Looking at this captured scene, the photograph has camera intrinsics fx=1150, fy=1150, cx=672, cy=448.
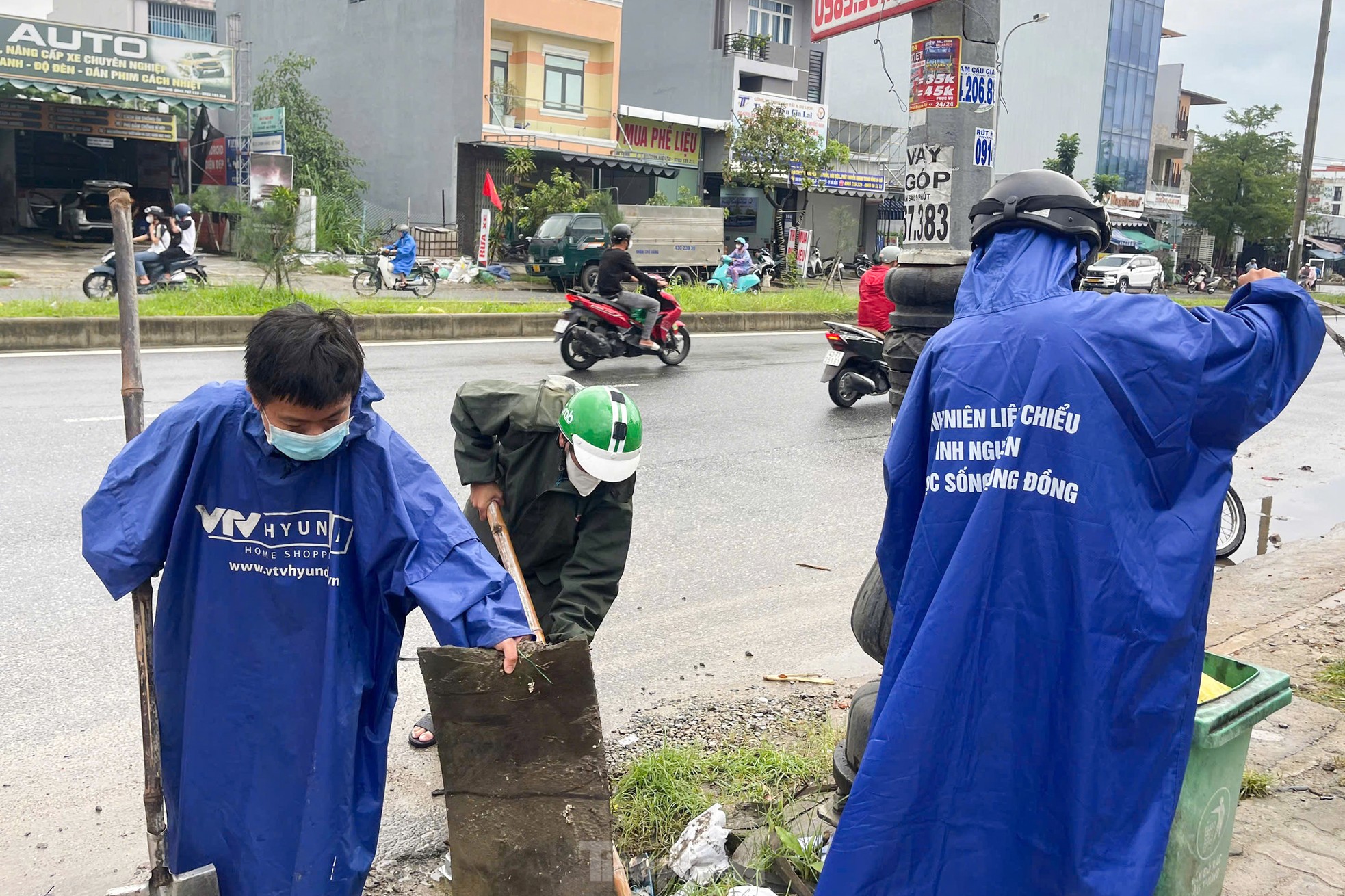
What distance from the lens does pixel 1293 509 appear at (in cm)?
846

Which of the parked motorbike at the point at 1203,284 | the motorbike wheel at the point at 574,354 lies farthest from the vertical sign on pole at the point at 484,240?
the parked motorbike at the point at 1203,284

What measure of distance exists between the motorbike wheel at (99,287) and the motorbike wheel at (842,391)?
365 inches

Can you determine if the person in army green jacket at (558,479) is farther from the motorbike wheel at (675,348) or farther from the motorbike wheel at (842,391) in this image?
the motorbike wheel at (675,348)

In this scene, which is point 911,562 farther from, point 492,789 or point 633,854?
point 633,854

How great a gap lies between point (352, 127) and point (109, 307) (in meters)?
20.0

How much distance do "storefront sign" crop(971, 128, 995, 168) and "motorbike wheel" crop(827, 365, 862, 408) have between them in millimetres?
6249

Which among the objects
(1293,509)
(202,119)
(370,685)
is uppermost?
(202,119)

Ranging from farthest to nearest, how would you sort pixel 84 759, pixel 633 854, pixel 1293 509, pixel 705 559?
pixel 1293 509 → pixel 705 559 → pixel 84 759 → pixel 633 854

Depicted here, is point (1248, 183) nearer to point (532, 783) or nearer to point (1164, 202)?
point (1164, 202)

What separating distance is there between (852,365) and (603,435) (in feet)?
26.7

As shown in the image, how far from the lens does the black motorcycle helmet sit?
2.36 m

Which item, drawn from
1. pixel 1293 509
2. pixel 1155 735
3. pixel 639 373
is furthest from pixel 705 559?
pixel 639 373

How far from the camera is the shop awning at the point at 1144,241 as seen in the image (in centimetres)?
4650

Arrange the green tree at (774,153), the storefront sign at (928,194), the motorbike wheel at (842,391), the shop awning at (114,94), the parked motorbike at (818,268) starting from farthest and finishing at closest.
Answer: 1. the parked motorbike at (818,268)
2. the green tree at (774,153)
3. the shop awning at (114,94)
4. the motorbike wheel at (842,391)
5. the storefront sign at (928,194)
